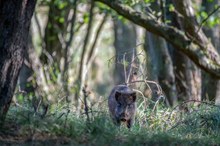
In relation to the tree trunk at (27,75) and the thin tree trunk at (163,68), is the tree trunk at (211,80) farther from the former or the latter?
the tree trunk at (27,75)

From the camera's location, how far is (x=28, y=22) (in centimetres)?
894

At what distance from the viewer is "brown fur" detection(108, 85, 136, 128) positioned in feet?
31.3

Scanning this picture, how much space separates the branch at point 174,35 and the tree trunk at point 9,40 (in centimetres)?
349

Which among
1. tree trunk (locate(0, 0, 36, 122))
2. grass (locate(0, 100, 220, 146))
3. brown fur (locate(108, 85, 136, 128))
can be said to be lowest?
grass (locate(0, 100, 220, 146))

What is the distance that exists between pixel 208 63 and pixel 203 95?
3384 mm

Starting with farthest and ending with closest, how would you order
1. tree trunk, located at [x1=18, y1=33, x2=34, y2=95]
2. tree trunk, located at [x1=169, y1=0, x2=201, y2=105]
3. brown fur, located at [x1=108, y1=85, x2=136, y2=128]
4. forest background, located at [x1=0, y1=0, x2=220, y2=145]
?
tree trunk, located at [x1=18, y1=33, x2=34, y2=95] < tree trunk, located at [x1=169, y1=0, x2=201, y2=105] < brown fur, located at [x1=108, y1=85, x2=136, y2=128] < forest background, located at [x1=0, y1=0, x2=220, y2=145]

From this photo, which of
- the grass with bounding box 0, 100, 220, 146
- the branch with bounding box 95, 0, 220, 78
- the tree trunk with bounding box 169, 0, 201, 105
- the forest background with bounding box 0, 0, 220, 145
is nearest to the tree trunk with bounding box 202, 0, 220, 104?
the forest background with bounding box 0, 0, 220, 145

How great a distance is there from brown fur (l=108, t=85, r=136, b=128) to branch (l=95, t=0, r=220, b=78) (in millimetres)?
2907

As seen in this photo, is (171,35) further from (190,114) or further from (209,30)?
(209,30)

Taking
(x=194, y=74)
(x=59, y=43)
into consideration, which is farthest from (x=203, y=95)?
(x=59, y=43)

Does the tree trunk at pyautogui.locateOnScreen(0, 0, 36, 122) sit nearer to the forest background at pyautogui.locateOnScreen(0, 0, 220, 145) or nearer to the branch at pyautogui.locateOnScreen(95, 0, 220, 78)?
the forest background at pyautogui.locateOnScreen(0, 0, 220, 145)

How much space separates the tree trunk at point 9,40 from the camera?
8.79 meters

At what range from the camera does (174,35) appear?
40.6 feet

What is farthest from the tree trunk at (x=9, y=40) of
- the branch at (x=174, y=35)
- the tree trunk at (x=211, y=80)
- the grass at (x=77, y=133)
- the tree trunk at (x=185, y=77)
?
the tree trunk at (x=185, y=77)
